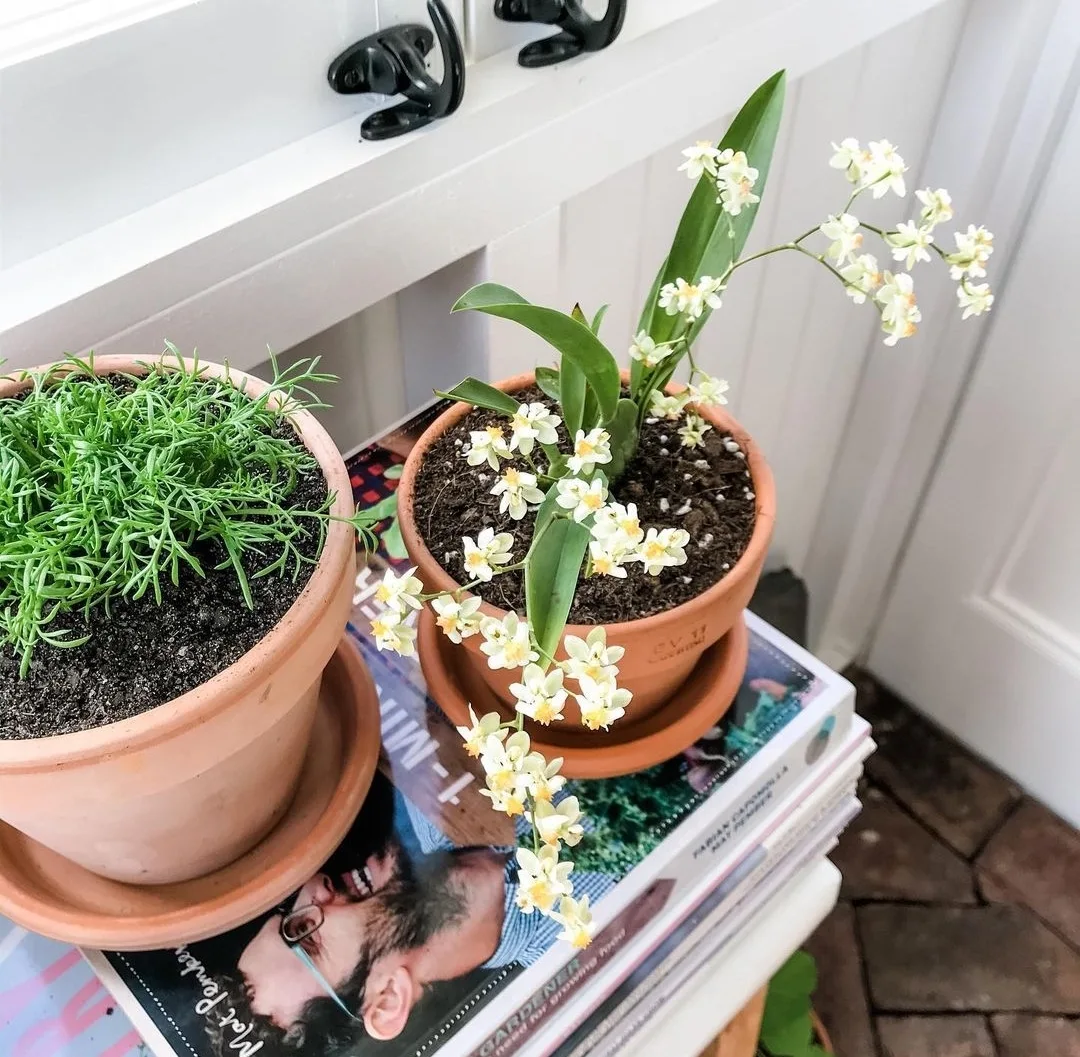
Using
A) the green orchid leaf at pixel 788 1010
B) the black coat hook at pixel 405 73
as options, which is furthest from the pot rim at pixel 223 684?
the green orchid leaf at pixel 788 1010

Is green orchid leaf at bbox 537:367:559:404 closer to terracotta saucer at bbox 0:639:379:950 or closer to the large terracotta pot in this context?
the large terracotta pot

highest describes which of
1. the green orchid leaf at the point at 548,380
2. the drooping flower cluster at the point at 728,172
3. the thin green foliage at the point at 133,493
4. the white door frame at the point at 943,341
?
the drooping flower cluster at the point at 728,172

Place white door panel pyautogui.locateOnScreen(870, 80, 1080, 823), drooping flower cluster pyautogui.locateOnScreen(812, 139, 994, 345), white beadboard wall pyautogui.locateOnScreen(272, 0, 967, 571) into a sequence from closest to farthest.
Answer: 1. drooping flower cluster pyautogui.locateOnScreen(812, 139, 994, 345)
2. white beadboard wall pyautogui.locateOnScreen(272, 0, 967, 571)
3. white door panel pyautogui.locateOnScreen(870, 80, 1080, 823)

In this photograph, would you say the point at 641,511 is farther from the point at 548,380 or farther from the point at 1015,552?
the point at 1015,552

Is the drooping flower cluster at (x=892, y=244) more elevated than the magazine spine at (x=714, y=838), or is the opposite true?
the drooping flower cluster at (x=892, y=244)

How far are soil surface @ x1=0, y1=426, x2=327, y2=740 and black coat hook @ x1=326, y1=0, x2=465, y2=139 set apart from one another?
287mm

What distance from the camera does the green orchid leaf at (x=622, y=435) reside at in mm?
546

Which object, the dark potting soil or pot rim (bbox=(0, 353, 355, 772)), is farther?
the dark potting soil

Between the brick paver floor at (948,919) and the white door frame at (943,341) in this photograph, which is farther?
the brick paver floor at (948,919)

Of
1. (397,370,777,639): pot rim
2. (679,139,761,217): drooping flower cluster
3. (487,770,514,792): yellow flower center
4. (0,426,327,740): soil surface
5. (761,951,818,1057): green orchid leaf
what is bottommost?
(761,951,818,1057): green orchid leaf

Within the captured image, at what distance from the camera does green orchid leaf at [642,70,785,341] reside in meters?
0.53

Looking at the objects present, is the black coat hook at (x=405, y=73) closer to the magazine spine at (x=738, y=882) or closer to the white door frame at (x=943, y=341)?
the magazine spine at (x=738, y=882)

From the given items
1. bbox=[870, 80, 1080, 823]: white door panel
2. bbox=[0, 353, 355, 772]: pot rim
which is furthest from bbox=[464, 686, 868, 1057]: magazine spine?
bbox=[870, 80, 1080, 823]: white door panel

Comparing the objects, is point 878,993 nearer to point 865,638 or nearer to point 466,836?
point 865,638
